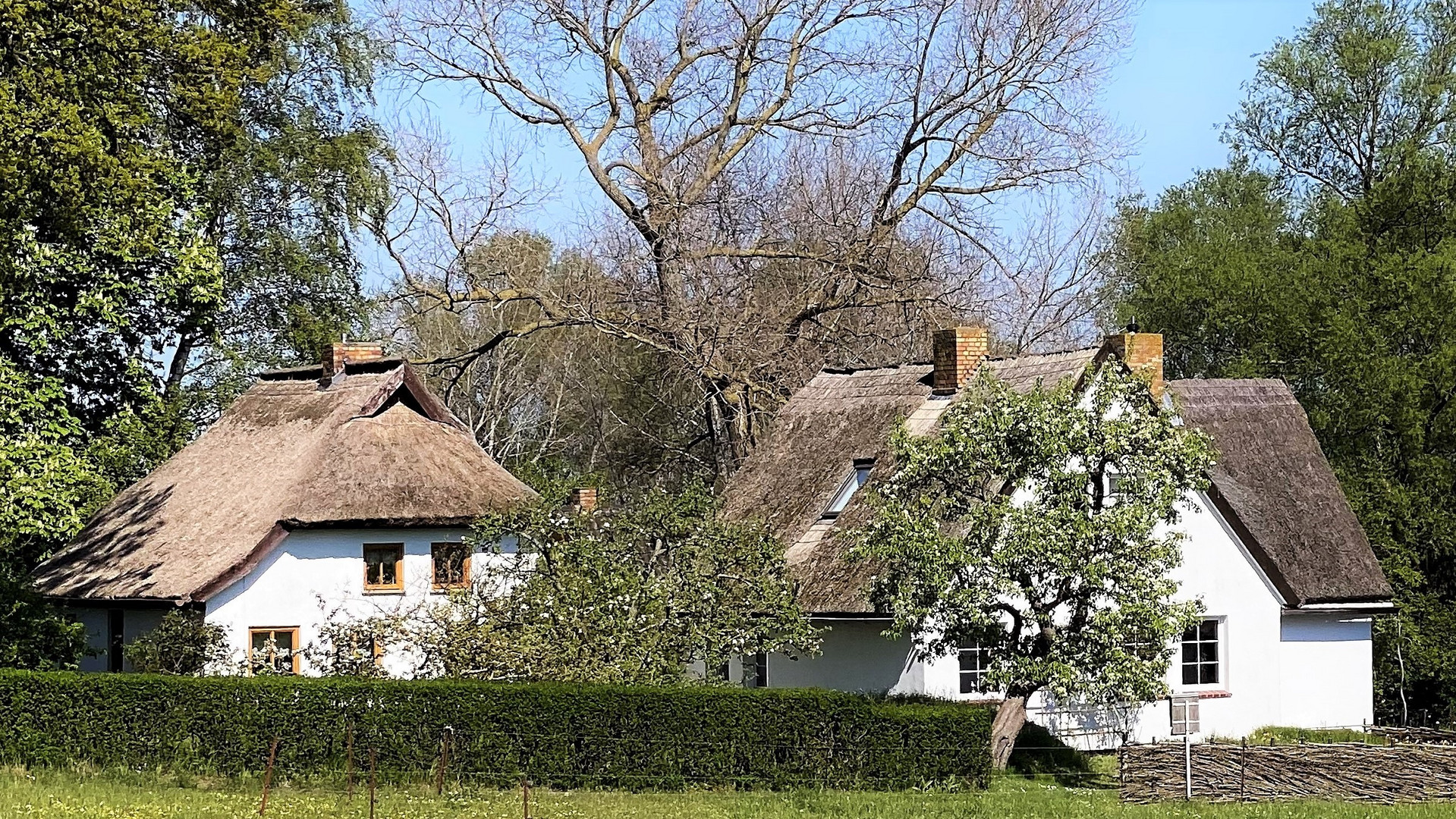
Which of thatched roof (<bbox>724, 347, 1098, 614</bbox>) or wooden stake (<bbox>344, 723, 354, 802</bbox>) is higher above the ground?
thatched roof (<bbox>724, 347, 1098, 614</bbox>)

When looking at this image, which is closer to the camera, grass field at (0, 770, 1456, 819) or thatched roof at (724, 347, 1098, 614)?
grass field at (0, 770, 1456, 819)

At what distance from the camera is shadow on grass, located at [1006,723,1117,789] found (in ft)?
80.9

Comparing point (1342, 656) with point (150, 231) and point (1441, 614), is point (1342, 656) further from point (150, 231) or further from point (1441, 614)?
point (150, 231)

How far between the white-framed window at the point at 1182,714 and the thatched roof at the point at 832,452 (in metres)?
5.84

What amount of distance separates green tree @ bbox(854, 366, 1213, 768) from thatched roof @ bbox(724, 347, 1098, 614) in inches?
121

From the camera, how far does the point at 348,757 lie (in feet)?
75.5

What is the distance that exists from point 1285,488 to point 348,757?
2029cm

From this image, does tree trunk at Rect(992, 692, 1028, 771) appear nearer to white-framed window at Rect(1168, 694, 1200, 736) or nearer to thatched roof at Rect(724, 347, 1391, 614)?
thatched roof at Rect(724, 347, 1391, 614)

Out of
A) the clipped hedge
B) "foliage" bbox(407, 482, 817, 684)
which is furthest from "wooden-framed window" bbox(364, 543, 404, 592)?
the clipped hedge

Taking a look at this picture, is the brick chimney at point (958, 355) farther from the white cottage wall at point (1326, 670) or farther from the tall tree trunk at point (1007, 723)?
the tall tree trunk at point (1007, 723)

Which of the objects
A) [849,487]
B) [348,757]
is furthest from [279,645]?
[849,487]

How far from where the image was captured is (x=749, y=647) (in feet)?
83.7

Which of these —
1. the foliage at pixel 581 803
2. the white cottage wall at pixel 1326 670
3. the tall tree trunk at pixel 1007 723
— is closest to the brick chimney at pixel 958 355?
the white cottage wall at pixel 1326 670

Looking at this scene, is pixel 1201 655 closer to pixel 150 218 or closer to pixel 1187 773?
pixel 1187 773
